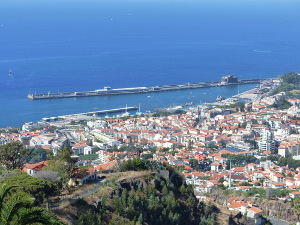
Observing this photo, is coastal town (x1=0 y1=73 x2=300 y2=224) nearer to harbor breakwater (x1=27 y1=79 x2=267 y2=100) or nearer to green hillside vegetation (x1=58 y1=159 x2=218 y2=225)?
green hillside vegetation (x1=58 y1=159 x2=218 y2=225)

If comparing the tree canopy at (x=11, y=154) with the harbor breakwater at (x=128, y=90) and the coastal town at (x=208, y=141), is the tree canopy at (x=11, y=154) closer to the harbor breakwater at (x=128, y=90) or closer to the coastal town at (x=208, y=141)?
the coastal town at (x=208, y=141)

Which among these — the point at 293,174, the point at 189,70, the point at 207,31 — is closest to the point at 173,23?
the point at 207,31

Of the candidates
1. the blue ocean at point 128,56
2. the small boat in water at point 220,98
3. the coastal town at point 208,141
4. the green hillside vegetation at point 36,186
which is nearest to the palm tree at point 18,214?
the green hillside vegetation at point 36,186

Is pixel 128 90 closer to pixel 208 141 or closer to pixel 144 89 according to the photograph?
pixel 144 89

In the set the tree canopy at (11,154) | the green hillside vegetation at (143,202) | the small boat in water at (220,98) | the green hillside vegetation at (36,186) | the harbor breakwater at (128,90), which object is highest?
the harbor breakwater at (128,90)

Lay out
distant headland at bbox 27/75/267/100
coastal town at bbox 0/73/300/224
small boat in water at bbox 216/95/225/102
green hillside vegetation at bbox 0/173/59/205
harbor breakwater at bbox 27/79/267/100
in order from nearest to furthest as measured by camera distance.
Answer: green hillside vegetation at bbox 0/173/59/205 < coastal town at bbox 0/73/300/224 < small boat in water at bbox 216/95/225/102 < harbor breakwater at bbox 27/79/267/100 < distant headland at bbox 27/75/267/100

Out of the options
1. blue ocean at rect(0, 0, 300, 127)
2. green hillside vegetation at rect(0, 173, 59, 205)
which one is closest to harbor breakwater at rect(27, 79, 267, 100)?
blue ocean at rect(0, 0, 300, 127)
